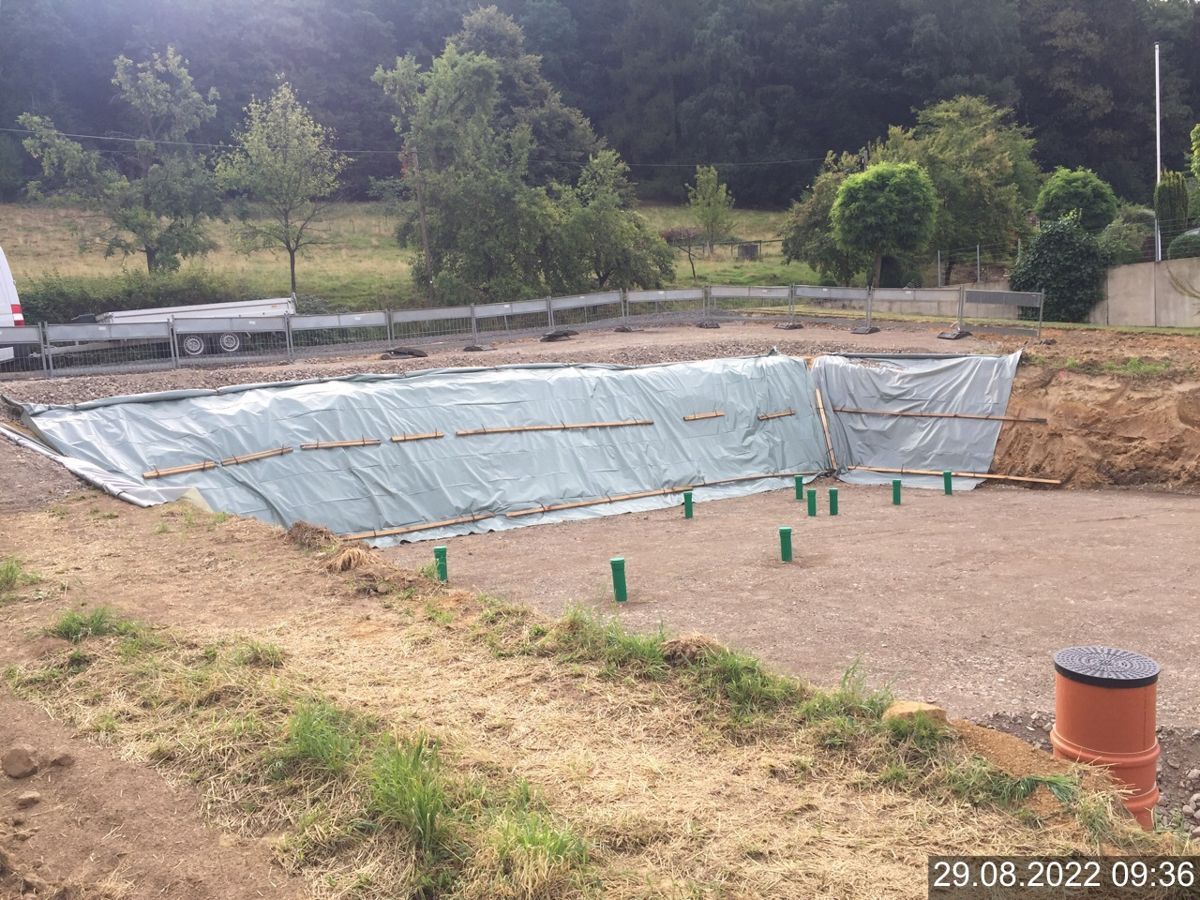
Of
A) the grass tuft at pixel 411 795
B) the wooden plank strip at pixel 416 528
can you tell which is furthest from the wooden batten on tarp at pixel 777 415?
the grass tuft at pixel 411 795

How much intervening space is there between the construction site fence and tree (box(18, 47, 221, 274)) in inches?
430

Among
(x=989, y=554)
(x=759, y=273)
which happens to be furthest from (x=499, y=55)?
(x=989, y=554)

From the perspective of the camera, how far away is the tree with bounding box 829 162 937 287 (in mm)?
29688

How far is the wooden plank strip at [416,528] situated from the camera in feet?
41.8

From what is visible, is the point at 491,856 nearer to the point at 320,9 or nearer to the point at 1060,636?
the point at 1060,636

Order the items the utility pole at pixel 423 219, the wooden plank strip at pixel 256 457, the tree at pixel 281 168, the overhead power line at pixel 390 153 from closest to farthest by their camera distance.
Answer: the wooden plank strip at pixel 256 457 < the tree at pixel 281 168 < the utility pole at pixel 423 219 < the overhead power line at pixel 390 153

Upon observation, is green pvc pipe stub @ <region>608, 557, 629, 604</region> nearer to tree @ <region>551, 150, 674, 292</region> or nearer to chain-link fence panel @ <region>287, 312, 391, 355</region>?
chain-link fence panel @ <region>287, 312, 391, 355</region>

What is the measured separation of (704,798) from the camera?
13.3ft

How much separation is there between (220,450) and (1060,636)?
1051cm

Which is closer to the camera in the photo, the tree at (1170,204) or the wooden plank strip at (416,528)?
the wooden plank strip at (416,528)

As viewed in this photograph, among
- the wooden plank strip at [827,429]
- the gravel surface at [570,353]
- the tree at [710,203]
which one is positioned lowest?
the wooden plank strip at [827,429]

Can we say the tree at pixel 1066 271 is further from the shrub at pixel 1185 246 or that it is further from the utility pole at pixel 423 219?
the utility pole at pixel 423 219

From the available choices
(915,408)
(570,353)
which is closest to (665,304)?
(570,353)

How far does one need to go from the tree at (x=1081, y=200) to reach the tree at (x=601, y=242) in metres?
16.1
